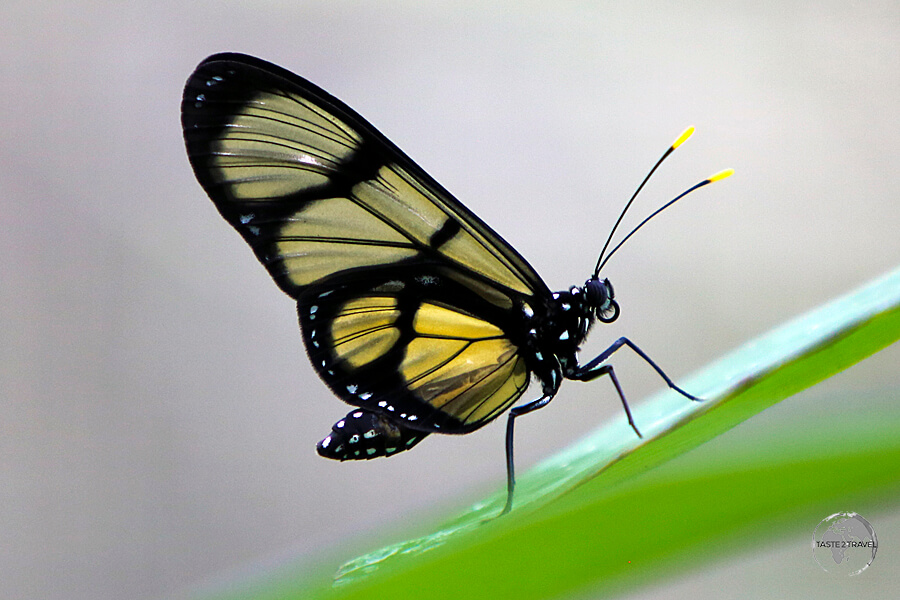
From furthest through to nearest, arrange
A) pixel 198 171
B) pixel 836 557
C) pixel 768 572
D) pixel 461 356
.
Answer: pixel 768 572 → pixel 461 356 → pixel 198 171 → pixel 836 557

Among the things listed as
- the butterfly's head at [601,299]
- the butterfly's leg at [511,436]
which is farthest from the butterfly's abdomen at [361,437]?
the butterfly's head at [601,299]

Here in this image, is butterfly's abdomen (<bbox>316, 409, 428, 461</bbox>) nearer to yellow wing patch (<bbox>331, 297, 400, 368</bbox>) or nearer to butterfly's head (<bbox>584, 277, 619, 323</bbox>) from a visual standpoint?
yellow wing patch (<bbox>331, 297, 400, 368</bbox>)

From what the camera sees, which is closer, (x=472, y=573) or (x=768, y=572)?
(x=472, y=573)

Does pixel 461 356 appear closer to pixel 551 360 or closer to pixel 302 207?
pixel 551 360

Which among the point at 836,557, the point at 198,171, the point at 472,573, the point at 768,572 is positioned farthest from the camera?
the point at 768,572

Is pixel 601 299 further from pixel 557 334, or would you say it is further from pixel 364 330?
pixel 364 330

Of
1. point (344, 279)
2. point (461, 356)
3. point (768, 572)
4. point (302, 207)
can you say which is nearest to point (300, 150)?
point (302, 207)

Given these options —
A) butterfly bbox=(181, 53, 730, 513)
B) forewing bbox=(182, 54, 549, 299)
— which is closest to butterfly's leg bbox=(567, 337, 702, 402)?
butterfly bbox=(181, 53, 730, 513)

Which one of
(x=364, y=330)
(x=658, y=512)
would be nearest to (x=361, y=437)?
(x=364, y=330)
